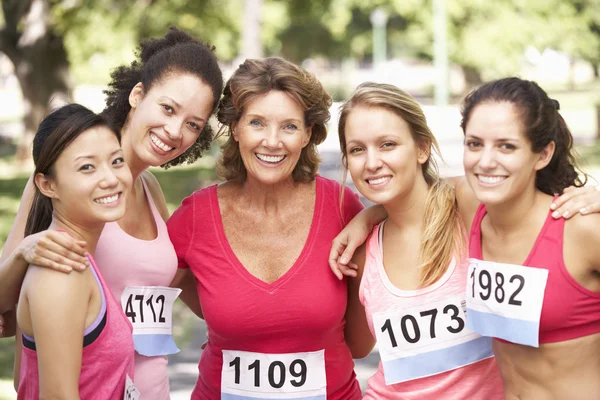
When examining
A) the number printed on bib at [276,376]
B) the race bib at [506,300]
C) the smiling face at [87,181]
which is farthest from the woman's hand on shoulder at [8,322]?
the race bib at [506,300]

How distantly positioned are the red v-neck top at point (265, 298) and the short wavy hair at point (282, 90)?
0.64ft

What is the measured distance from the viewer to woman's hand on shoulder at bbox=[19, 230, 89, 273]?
8.82ft

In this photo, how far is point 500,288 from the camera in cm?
307

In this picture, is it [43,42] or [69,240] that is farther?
[43,42]

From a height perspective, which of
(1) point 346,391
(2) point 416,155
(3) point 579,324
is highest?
(2) point 416,155

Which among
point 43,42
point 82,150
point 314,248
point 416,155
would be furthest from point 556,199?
point 43,42

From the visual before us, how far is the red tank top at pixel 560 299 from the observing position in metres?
2.93

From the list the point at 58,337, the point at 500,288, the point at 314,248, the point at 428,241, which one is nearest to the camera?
the point at 58,337

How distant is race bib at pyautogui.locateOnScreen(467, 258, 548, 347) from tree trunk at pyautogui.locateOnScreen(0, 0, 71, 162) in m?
18.2

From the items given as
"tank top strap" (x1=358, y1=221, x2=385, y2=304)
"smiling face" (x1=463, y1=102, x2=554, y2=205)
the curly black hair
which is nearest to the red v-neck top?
"tank top strap" (x1=358, y1=221, x2=385, y2=304)

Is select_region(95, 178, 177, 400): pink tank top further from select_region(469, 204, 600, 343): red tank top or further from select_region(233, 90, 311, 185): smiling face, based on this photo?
select_region(469, 204, 600, 343): red tank top

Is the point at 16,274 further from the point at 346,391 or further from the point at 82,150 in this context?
the point at 346,391

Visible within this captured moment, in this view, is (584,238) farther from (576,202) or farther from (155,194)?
(155,194)

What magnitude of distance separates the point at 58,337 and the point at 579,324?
1.73 m
